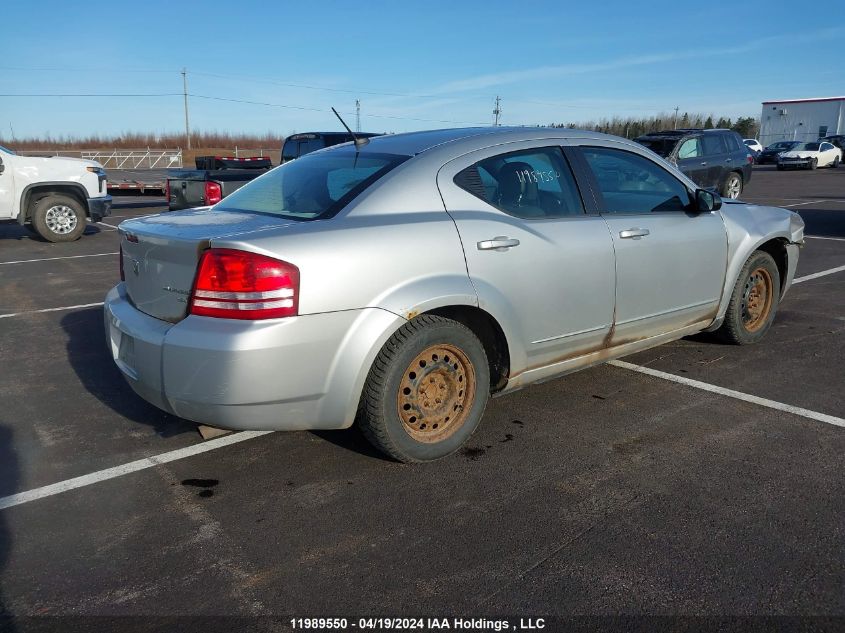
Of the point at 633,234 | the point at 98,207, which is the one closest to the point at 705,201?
the point at 633,234

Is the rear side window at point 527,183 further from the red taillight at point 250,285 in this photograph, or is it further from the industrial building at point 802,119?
the industrial building at point 802,119

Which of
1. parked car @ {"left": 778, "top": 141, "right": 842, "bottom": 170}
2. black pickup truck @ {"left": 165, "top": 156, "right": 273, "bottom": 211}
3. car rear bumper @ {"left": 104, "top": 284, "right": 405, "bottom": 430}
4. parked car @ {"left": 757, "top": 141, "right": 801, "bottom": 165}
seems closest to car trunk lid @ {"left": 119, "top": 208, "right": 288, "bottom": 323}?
car rear bumper @ {"left": 104, "top": 284, "right": 405, "bottom": 430}

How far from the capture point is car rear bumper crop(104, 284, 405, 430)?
3021 millimetres

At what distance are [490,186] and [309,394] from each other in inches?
60.0

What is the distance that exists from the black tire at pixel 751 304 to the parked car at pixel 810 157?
36516mm

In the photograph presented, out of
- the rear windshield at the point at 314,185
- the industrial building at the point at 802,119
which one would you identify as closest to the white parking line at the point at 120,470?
the rear windshield at the point at 314,185

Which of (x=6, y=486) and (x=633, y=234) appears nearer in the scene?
(x=6, y=486)

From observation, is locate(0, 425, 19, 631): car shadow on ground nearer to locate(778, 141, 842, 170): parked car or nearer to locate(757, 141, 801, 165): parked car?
locate(778, 141, 842, 170): parked car

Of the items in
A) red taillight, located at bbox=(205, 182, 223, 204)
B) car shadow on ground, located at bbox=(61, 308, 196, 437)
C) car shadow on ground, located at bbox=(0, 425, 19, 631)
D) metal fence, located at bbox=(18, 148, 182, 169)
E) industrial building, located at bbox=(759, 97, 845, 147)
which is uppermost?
industrial building, located at bbox=(759, 97, 845, 147)

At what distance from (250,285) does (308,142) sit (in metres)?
11.5

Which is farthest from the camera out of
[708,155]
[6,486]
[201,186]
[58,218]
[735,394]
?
[708,155]

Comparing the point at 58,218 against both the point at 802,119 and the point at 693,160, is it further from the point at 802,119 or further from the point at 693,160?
the point at 802,119

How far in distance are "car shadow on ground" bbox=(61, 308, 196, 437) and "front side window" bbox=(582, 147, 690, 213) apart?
2892 millimetres

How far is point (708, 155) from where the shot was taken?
16.6 m
